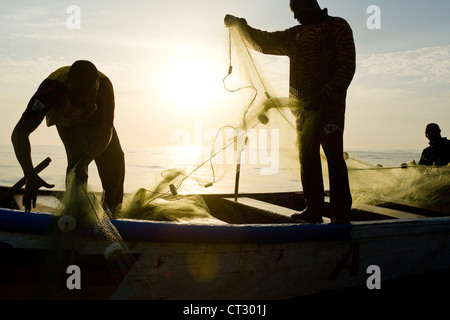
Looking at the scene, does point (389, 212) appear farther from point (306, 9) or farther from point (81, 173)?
point (81, 173)

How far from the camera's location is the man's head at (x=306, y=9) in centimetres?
389

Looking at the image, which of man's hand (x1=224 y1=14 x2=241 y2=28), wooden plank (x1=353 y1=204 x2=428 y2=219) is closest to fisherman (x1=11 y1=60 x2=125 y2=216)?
man's hand (x1=224 y1=14 x2=241 y2=28)

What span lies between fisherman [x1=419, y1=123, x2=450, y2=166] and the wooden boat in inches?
170

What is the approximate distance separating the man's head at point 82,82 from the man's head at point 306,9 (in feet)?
6.47

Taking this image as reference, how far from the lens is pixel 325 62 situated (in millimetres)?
3855

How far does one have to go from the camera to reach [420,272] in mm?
4582

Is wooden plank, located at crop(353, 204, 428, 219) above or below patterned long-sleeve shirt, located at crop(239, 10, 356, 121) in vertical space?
below

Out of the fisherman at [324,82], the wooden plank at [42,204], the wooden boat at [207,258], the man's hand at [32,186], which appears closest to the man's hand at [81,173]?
the man's hand at [32,186]

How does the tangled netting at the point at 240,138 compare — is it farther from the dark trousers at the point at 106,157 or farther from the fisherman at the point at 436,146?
the fisherman at the point at 436,146

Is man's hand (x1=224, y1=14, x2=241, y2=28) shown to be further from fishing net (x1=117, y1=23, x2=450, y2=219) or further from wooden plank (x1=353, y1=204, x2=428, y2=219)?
wooden plank (x1=353, y1=204, x2=428, y2=219)

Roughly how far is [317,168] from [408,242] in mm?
1282

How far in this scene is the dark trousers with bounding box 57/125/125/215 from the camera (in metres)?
4.05
